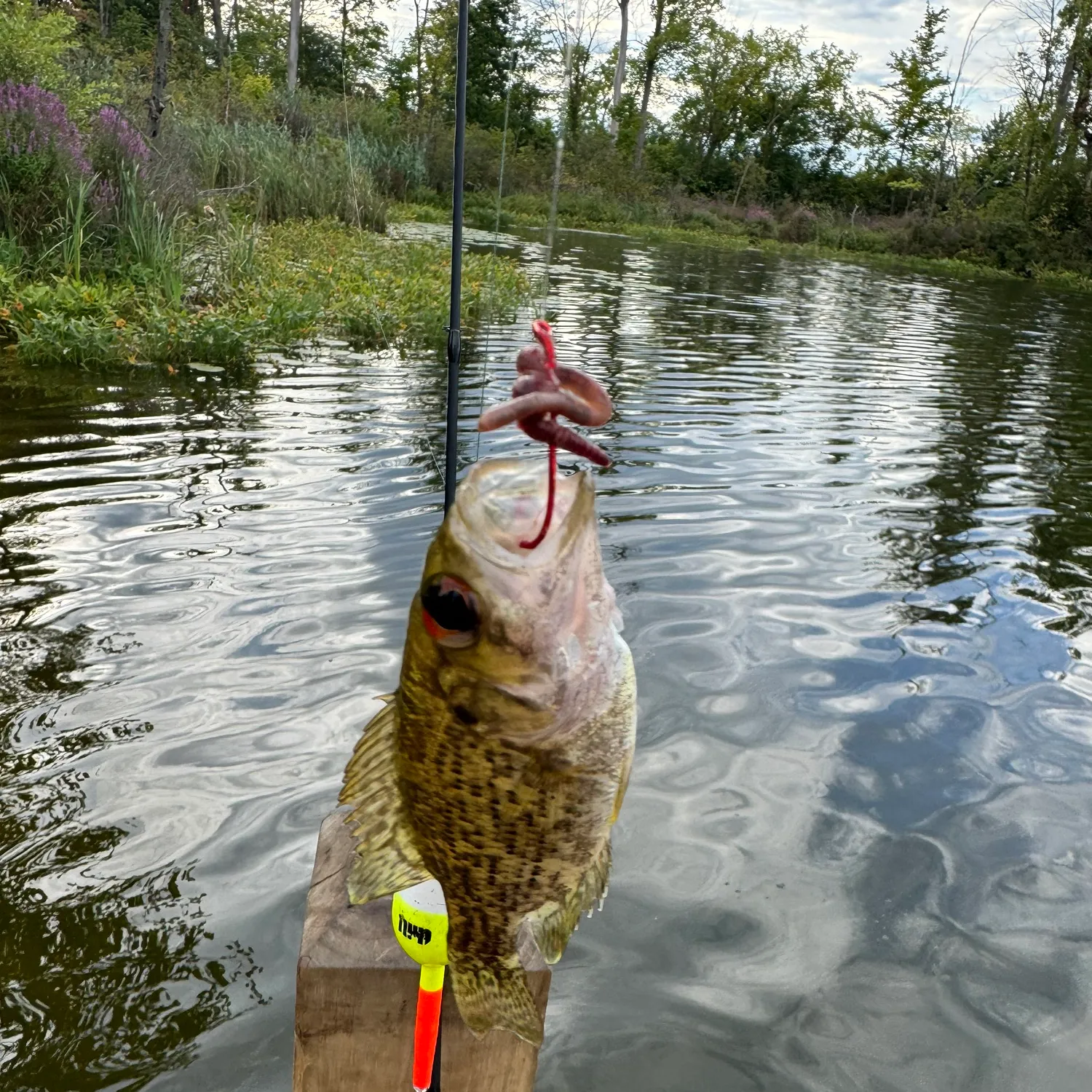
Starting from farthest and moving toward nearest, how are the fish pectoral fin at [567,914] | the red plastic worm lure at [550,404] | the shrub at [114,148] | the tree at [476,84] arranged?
the tree at [476,84] < the shrub at [114,148] < the fish pectoral fin at [567,914] < the red plastic worm lure at [550,404]

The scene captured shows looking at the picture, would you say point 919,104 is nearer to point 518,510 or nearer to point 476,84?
point 476,84

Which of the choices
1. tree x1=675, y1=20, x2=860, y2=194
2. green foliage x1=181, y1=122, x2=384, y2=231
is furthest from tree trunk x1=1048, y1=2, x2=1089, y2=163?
green foliage x1=181, y1=122, x2=384, y2=231

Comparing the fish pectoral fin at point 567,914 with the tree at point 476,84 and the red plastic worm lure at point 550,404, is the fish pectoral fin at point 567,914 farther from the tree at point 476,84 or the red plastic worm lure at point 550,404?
the tree at point 476,84

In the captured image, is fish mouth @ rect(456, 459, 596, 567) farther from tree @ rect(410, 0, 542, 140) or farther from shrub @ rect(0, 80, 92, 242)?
tree @ rect(410, 0, 542, 140)

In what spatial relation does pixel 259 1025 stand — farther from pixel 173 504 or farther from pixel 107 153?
pixel 107 153

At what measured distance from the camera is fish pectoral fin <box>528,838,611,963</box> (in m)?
1.63

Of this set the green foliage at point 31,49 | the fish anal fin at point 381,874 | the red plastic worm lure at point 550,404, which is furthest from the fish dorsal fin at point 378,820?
the green foliage at point 31,49

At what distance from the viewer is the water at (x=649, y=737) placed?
10.0 feet

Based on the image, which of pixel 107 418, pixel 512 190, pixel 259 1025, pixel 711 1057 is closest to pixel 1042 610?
pixel 711 1057

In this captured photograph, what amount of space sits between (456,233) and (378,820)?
51.6 inches

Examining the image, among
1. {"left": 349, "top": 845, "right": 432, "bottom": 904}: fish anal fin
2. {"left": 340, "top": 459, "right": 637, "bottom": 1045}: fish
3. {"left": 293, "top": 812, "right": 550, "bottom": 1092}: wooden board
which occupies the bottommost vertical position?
{"left": 293, "top": 812, "right": 550, "bottom": 1092}: wooden board

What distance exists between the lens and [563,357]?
1187 centimetres

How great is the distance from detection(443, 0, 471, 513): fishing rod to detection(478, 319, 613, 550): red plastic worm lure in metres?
0.86

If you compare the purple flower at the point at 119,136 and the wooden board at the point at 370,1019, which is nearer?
the wooden board at the point at 370,1019
